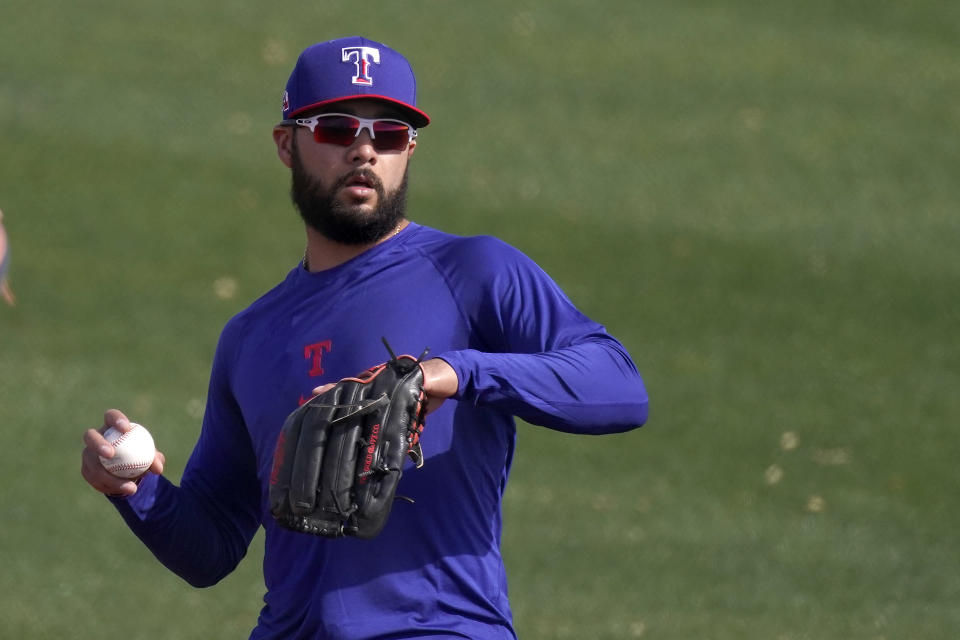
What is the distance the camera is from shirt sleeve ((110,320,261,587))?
4.54 meters

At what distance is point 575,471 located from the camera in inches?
368

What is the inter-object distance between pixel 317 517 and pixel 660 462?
580 centimetres

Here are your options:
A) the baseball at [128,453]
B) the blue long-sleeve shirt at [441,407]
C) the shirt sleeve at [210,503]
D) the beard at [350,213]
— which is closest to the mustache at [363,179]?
the beard at [350,213]

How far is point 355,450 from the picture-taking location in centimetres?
374

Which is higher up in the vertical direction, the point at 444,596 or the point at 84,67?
the point at 84,67

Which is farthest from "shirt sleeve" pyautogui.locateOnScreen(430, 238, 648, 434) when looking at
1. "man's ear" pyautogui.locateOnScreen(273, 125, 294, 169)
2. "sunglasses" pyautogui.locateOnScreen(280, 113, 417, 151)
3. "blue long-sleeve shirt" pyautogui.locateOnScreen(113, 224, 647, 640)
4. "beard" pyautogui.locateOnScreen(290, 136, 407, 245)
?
"man's ear" pyautogui.locateOnScreen(273, 125, 294, 169)

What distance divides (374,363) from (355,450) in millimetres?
431

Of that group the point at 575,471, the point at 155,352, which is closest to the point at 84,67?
the point at 155,352

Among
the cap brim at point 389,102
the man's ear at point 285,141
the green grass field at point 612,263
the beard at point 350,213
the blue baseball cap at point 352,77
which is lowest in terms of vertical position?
the green grass field at point 612,263

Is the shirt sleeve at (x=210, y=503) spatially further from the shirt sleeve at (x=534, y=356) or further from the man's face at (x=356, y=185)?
the shirt sleeve at (x=534, y=356)

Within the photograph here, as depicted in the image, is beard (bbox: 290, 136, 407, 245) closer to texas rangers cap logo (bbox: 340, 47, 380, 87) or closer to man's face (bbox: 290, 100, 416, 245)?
man's face (bbox: 290, 100, 416, 245)

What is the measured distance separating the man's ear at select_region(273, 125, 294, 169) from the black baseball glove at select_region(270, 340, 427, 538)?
1066 millimetres

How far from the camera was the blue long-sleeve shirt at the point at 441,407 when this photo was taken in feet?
12.6

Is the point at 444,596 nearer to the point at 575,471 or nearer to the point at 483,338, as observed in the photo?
the point at 483,338
